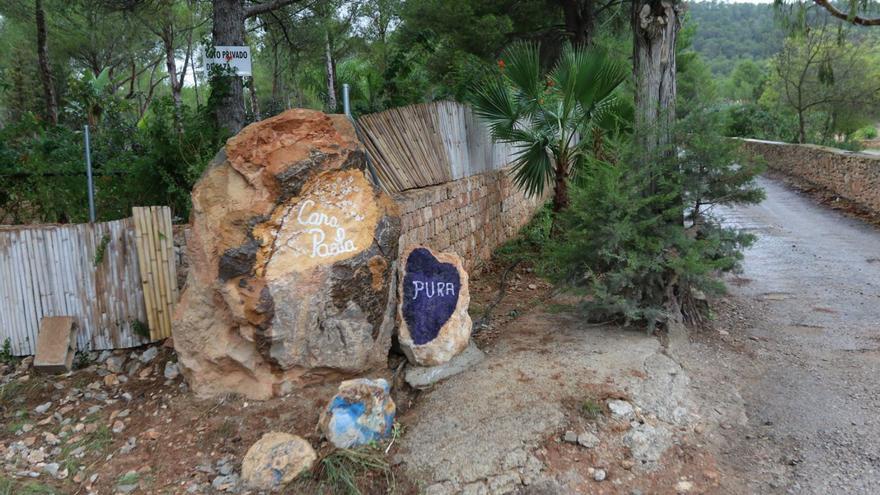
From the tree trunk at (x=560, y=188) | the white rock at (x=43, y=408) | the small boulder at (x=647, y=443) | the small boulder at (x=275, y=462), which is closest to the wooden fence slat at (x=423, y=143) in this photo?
the tree trunk at (x=560, y=188)

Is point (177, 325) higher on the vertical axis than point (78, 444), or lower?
higher

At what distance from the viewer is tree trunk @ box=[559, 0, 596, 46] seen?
Answer: 13711mm

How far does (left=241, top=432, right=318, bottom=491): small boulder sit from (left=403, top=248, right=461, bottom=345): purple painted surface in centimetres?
126

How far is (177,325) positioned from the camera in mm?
4520

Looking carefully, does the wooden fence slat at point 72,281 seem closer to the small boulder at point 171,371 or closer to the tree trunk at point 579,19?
the small boulder at point 171,371

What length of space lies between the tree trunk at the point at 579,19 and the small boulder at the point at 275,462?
469 inches

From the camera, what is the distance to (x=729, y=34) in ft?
276

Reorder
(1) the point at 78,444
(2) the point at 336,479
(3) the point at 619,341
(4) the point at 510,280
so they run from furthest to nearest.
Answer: (4) the point at 510,280 → (3) the point at 619,341 → (1) the point at 78,444 → (2) the point at 336,479

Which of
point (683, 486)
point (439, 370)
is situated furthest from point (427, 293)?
point (683, 486)

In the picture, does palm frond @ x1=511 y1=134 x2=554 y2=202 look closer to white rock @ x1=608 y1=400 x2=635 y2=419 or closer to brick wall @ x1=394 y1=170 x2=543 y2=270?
brick wall @ x1=394 y1=170 x2=543 y2=270

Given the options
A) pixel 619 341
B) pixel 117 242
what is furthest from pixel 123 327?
pixel 619 341

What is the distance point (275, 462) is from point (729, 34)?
94587 millimetres

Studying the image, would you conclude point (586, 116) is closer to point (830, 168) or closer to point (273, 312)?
point (273, 312)

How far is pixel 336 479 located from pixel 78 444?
1927mm
